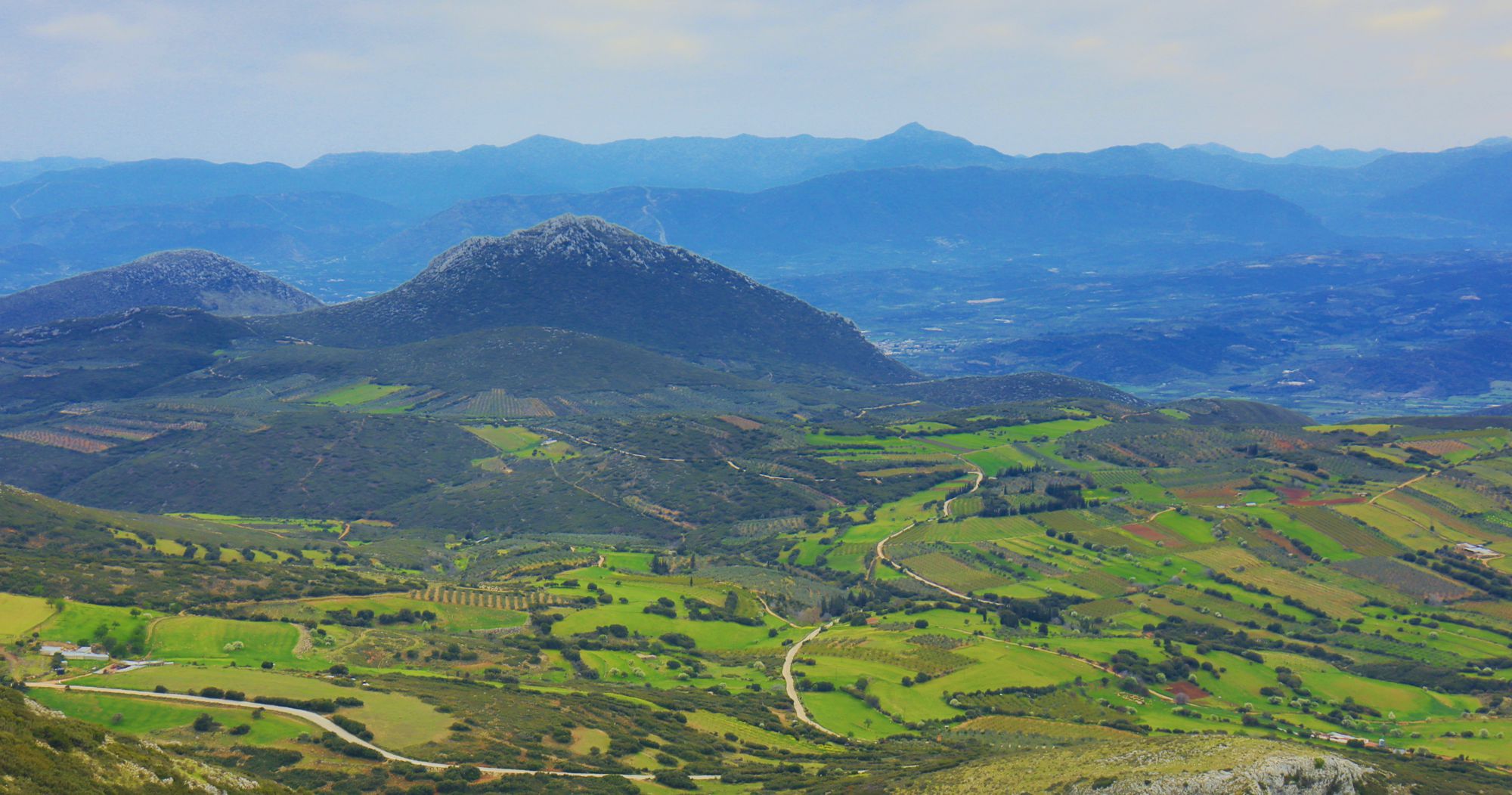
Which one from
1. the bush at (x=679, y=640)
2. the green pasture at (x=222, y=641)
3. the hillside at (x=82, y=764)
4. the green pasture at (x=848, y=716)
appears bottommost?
the bush at (x=679, y=640)

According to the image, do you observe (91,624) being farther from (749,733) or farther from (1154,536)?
(1154,536)

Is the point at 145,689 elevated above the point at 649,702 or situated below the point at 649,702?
above

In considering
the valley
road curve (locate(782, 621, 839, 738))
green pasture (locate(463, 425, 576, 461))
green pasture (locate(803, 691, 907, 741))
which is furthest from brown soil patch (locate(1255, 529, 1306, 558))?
green pasture (locate(463, 425, 576, 461))

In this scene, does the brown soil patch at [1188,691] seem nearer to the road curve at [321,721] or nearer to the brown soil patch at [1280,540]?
the brown soil patch at [1280,540]

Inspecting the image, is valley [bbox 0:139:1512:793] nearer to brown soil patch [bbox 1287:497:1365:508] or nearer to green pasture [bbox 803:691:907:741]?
green pasture [bbox 803:691:907:741]

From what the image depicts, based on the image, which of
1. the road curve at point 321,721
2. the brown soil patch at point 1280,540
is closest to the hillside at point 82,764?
the road curve at point 321,721

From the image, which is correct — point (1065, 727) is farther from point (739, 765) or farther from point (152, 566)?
point (152, 566)

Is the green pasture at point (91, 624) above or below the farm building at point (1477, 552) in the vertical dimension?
above

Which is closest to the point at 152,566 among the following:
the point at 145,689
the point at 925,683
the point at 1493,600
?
the point at 145,689
